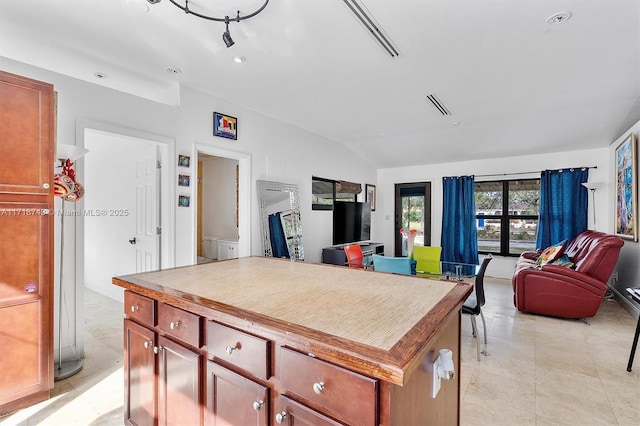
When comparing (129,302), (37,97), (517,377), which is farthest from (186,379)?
(517,377)

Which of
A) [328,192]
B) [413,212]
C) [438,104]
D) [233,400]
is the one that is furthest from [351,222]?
[233,400]

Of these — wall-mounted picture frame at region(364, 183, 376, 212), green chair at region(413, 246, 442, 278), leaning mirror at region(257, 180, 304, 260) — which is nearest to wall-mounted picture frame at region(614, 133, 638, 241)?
green chair at region(413, 246, 442, 278)

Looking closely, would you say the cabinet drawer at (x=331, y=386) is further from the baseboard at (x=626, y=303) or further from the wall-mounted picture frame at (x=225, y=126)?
the baseboard at (x=626, y=303)

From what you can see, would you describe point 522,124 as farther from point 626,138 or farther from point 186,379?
point 186,379

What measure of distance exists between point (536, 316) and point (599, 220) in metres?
2.63

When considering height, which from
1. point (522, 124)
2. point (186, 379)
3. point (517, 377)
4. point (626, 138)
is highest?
point (522, 124)

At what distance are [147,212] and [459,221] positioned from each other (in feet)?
18.1

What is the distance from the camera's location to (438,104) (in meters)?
3.85

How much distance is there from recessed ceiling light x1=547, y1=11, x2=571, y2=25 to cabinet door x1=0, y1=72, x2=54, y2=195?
134 inches

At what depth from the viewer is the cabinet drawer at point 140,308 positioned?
1.48 meters

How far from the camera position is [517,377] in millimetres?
2410

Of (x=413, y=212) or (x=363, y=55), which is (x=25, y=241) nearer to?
(x=363, y=55)

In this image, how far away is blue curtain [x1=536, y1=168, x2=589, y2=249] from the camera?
17.1 feet

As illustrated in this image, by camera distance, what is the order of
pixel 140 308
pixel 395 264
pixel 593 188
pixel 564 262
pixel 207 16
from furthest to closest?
1. pixel 593 188
2. pixel 564 262
3. pixel 395 264
4. pixel 207 16
5. pixel 140 308
